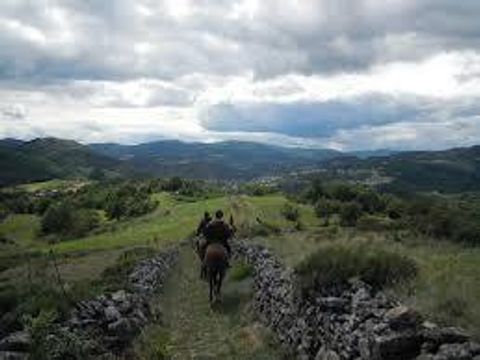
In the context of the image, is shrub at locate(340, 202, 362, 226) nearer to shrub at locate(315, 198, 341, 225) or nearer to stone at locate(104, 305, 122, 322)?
shrub at locate(315, 198, 341, 225)

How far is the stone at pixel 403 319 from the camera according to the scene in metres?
11.7

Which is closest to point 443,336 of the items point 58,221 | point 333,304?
point 333,304

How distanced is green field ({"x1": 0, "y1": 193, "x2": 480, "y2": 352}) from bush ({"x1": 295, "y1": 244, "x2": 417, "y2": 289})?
1.54 feet

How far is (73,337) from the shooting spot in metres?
15.5

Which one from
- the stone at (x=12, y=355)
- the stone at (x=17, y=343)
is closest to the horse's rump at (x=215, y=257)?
the stone at (x=17, y=343)

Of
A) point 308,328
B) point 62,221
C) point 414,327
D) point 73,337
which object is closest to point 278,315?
point 308,328

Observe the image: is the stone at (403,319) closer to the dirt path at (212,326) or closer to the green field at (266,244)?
the green field at (266,244)

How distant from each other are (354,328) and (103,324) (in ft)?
26.5

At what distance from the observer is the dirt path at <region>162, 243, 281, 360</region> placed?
18.4m

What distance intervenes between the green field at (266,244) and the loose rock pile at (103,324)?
149 centimetres

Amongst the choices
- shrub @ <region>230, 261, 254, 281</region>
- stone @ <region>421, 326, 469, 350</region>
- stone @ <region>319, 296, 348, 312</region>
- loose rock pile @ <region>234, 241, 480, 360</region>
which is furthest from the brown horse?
stone @ <region>421, 326, 469, 350</region>

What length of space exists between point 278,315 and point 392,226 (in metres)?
37.7

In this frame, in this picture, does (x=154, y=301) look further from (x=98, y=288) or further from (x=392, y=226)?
(x=392, y=226)

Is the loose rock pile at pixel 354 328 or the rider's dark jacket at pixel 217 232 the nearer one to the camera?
the loose rock pile at pixel 354 328
